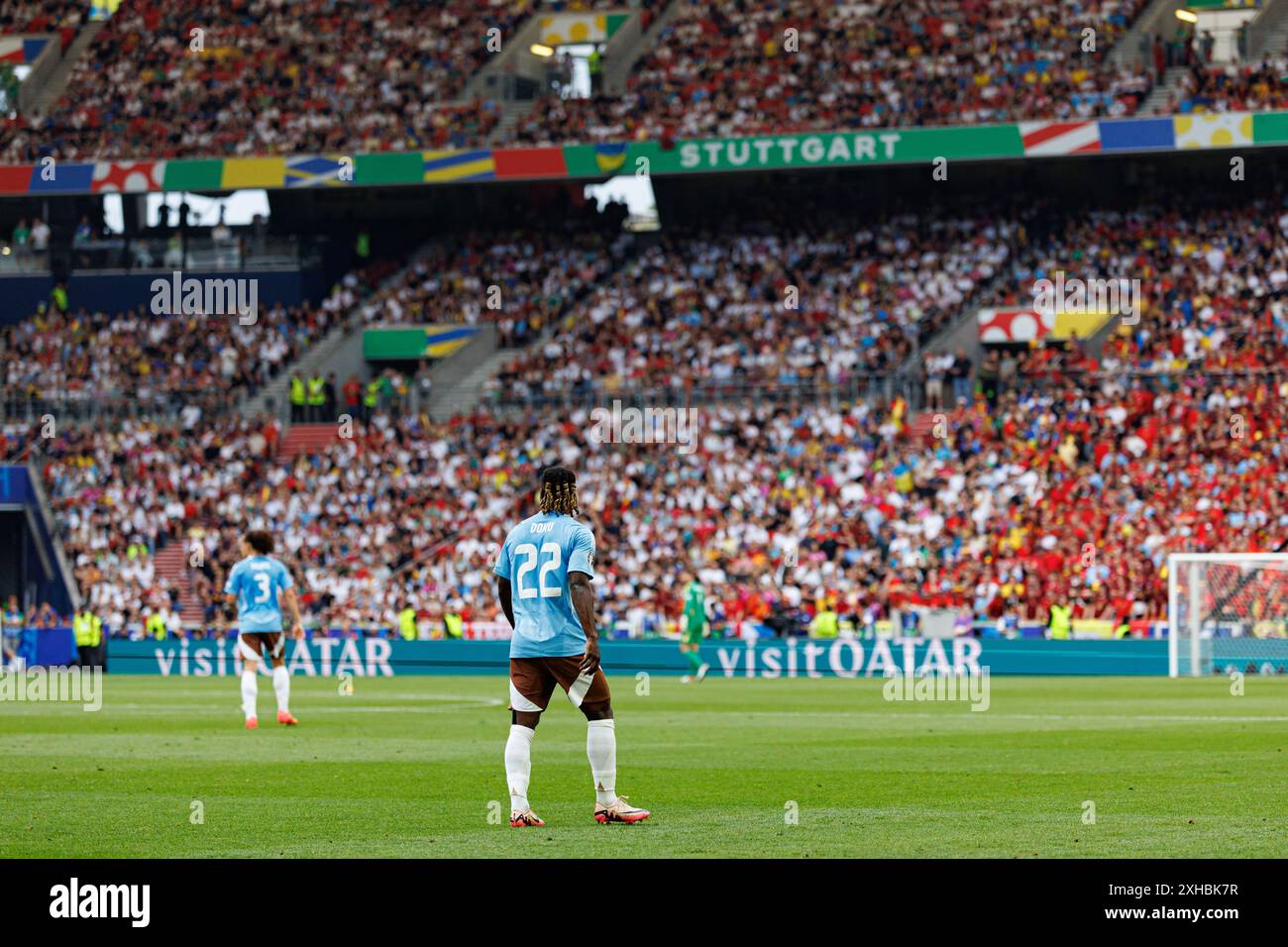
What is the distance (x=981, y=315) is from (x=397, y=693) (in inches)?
855

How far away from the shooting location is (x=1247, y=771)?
15.0 metres

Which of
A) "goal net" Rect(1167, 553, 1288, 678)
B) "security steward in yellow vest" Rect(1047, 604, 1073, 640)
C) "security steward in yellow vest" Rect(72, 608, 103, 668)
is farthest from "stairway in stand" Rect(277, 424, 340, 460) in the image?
"goal net" Rect(1167, 553, 1288, 678)

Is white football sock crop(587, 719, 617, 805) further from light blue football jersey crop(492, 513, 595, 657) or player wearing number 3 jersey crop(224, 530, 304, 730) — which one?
player wearing number 3 jersey crop(224, 530, 304, 730)

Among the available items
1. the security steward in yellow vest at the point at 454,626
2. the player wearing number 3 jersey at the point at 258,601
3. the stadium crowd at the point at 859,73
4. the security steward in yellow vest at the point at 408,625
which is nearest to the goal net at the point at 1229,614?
the security steward in yellow vest at the point at 454,626

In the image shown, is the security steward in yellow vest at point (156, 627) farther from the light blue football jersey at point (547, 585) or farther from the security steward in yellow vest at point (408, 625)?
the light blue football jersey at point (547, 585)

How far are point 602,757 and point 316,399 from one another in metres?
39.6

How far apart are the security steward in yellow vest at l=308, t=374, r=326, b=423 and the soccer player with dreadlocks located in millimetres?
39266

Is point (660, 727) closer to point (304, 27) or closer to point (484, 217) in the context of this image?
point (484, 217)

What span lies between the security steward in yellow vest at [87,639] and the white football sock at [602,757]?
28081 mm

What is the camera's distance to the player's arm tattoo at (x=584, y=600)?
11.8 m

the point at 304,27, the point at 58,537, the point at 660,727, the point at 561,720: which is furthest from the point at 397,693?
the point at 304,27

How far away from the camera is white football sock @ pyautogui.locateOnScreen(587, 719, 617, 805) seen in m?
11.9

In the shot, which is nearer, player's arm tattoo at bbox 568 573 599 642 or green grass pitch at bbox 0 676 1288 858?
green grass pitch at bbox 0 676 1288 858

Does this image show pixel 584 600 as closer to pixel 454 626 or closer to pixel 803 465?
pixel 454 626
